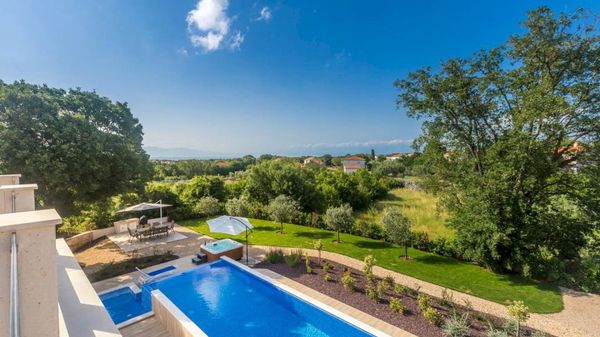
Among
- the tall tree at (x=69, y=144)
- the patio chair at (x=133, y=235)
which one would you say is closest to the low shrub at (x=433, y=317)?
the tall tree at (x=69, y=144)

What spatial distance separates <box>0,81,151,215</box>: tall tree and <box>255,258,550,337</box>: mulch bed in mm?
9041

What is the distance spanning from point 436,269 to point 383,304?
182 inches

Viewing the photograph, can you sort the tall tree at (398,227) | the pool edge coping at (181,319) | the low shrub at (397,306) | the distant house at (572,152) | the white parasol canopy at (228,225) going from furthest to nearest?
the tall tree at (398,227)
the white parasol canopy at (228,225)
the distant house at (572,152)
the low shrub at (397,306)
the pool edge coping at (181,319)

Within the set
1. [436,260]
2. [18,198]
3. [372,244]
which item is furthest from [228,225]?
[436,260]

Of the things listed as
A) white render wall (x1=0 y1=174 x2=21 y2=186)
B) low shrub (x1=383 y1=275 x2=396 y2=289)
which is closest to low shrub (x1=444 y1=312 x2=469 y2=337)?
low shrub (x1=383 y1=275 x2=396 y2=289)

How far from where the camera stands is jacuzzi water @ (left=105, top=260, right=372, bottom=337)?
7715mm

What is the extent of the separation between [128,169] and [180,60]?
8.99 meters

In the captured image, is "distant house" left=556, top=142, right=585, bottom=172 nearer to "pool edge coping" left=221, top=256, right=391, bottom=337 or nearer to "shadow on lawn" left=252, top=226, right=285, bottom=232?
"pool edge coping" left=221, top=256, right=391, bottom=337

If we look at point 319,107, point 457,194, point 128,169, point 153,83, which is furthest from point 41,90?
point 319,107

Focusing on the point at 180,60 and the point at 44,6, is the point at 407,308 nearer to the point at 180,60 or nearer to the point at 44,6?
the point at 44,6

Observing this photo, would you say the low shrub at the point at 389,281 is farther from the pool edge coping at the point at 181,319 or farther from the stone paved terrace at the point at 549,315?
the pool edge coping at the point at 181,319

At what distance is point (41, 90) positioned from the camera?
1221 centimetres

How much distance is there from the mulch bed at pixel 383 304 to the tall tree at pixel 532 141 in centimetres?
414

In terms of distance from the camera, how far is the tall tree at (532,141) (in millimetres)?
10375
